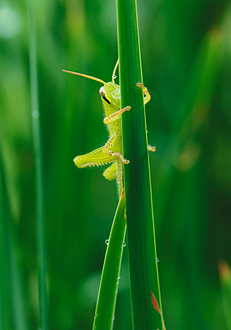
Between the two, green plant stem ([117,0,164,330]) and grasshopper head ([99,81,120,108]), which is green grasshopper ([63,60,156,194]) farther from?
green plant stem ([117,0,164,330])

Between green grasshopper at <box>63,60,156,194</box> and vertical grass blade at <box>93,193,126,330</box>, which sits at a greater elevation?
green grasshopper at <box>63,60,156,194</box>

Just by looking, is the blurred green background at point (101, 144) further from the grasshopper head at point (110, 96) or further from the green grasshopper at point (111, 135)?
the grasshopper head at point (110, 96)

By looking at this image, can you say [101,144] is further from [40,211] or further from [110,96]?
[40,211]

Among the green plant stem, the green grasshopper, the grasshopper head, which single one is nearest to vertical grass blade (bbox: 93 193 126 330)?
the green plant stem

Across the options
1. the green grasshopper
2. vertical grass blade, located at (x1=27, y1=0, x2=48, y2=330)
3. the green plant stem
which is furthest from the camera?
the green grasshopper

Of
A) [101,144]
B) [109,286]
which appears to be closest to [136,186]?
[109,286]

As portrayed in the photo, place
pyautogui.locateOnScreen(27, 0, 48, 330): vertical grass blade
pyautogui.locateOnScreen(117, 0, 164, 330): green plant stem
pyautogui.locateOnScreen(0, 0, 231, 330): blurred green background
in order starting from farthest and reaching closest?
pyautogui.locateOnScreen(0, 0, 231, 330): blurred green background < pyautogui.locateOnScreen(27, 0, 48, 330): vertical grass blade < pyautogui.locateOnScreen(117, 0, 164, 330): green plant stem
